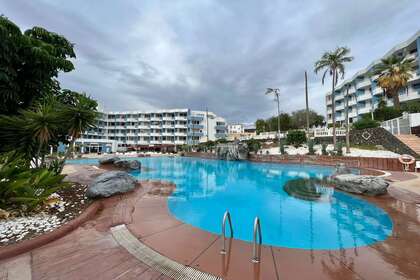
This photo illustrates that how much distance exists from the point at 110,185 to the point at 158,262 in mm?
5971

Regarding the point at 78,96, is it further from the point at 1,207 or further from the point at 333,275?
the point at 333,275

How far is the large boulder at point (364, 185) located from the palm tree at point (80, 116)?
12.5m

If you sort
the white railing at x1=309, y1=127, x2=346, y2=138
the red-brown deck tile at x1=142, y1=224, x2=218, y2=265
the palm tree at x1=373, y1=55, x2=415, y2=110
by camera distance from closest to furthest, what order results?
the red-brown deck tile at x1=142, y1=224, x2=218, y2=265
the palm tree at x1=373, y1=55, x2=415, y2=110
the white railing at x1=309, y1=127, x2=346, y2=138

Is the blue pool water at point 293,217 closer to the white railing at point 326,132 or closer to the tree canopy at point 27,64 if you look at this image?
the tree canopy at point 27,64

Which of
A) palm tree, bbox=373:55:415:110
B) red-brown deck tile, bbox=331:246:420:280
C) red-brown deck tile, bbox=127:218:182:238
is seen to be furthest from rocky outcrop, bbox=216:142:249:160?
red-brown deck tile, bbox=331:246:420:280

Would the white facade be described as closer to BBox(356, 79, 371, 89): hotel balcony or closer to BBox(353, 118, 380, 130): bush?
BBox(356, 79, 371, 89): hotel balcony

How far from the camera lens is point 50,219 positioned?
5406 mm

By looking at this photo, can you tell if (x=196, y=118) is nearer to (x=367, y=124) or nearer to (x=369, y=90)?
(x=369, y=90)

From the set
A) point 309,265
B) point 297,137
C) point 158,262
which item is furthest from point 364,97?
point 158,262

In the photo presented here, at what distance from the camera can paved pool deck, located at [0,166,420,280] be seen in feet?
11.2

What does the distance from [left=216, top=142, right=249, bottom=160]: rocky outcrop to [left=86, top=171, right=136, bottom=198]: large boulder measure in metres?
23.2

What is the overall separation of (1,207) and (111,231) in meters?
2.92

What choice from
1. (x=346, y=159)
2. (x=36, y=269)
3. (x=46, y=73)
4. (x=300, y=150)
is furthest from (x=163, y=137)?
(x=36, y=269)

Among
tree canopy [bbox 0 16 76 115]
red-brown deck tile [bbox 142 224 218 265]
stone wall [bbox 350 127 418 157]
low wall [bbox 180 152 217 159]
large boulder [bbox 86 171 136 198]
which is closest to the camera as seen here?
red-brown deck tile [bbox 142 224 218 265]
